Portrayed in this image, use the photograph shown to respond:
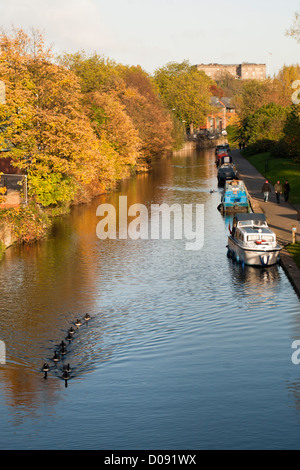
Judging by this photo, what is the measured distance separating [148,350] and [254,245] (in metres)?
12.7

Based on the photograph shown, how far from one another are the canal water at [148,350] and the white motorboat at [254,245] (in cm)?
71

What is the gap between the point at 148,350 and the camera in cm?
2144

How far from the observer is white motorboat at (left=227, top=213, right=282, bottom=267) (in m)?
32.0

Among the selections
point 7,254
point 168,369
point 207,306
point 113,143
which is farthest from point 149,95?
point 168,369

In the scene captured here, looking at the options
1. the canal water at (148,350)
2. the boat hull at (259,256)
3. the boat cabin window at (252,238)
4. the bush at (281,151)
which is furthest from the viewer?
the bush at (281,151)

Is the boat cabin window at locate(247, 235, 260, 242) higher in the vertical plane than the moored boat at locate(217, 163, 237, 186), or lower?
lower

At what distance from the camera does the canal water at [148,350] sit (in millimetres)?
15773

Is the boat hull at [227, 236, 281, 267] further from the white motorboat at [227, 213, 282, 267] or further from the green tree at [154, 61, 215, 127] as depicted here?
the green tree at [154, 61, 215, 127]

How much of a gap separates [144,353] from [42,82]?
35.0 metres

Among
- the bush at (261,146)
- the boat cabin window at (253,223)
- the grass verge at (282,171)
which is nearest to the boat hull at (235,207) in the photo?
the grass verge at (282,171)

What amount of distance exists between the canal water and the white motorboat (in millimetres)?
705

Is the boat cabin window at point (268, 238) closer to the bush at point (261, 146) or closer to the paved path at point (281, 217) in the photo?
the paved path at point (281, 217)

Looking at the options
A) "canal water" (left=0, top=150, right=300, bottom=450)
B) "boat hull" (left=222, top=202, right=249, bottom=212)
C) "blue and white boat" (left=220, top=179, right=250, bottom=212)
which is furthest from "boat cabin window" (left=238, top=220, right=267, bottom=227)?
"blue and white boat" (left=220, top=179, right=250, bottom=212)

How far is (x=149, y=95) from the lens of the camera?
111312 mm
